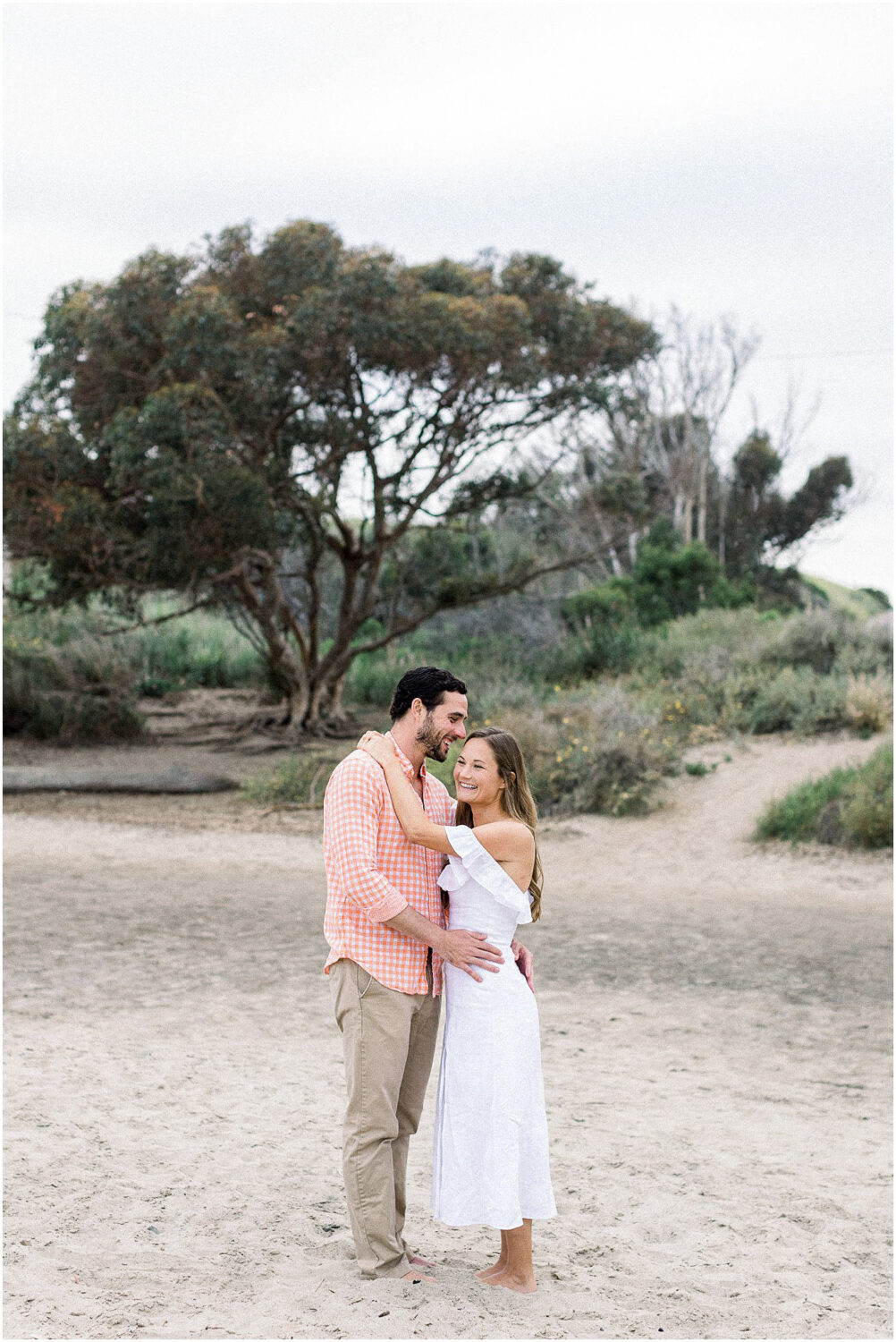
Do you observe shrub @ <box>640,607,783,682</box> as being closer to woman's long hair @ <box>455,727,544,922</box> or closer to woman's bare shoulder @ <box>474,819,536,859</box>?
woman's long hair @ <box>455,727,544,922</box>

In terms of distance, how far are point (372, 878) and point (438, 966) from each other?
0.40 m

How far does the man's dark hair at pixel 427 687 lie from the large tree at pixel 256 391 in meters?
12.2

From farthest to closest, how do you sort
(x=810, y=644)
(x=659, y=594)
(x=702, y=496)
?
(x=702, y=496) < (x=659, y=594) < (x=810, y=644)

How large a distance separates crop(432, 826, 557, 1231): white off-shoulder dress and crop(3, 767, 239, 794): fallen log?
1301 cm

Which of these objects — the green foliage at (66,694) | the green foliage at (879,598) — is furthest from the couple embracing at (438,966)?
the green foliage at (879,598)

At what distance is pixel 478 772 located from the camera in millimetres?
3621

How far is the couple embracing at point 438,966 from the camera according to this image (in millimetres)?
3566

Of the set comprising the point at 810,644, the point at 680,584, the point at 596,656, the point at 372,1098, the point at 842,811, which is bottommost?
the point at 842,811

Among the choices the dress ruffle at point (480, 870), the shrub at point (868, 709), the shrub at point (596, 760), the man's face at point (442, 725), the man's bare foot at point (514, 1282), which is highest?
the man's face at point (442, 725)

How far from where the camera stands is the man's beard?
3.64 m

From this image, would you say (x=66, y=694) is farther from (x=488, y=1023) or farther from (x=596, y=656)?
(x=488, y=1023)

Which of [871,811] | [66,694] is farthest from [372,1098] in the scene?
→ [66,694]

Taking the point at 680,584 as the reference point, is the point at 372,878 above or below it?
below

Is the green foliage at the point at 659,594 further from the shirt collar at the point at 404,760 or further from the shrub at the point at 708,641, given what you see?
the shirt collar at the point at 404,760
